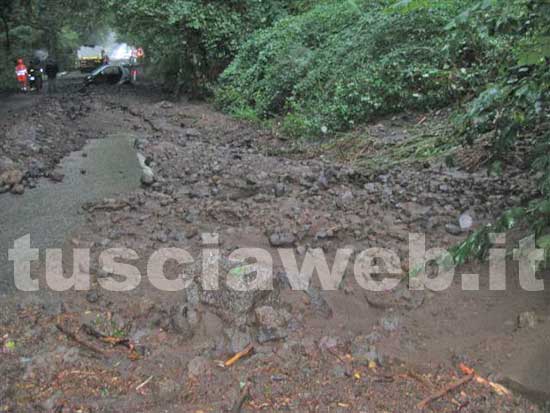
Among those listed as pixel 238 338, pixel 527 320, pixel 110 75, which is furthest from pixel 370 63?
pixel 110 75

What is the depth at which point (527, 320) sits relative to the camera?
372 centimetres

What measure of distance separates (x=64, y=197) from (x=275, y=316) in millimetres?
4326

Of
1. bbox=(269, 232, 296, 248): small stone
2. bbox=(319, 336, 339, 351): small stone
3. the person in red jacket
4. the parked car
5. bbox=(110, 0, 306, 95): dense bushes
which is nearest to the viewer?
bbox=(319, 336, 339, 351): small stone

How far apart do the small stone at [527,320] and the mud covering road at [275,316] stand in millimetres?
11

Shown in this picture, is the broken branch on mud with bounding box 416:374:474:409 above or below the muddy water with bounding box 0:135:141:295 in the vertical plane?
below

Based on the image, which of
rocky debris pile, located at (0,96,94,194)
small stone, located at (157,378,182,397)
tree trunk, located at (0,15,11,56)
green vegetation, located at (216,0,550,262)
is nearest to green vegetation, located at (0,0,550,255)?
green vegetation, located at (216,0,550,262)

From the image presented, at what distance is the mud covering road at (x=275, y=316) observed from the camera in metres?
3.21

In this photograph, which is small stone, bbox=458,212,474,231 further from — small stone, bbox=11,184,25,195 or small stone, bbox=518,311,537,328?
small stone, bbox=11,184,25,195

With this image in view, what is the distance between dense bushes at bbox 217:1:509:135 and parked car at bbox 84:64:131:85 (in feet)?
33.2

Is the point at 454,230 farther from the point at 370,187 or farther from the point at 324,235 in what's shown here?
the point at 370,187

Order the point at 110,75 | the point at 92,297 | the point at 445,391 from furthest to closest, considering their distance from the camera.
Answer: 1. the point at 110,75
2. the point at 92,297
3. the point at 445,391

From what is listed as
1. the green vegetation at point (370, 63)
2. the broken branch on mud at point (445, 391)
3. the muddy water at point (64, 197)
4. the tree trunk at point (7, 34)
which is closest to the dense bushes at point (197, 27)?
the green vegetation at point (370, 63)

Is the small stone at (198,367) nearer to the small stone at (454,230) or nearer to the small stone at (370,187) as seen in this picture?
the small stone at (454,230)

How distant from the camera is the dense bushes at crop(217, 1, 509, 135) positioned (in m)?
8.53
